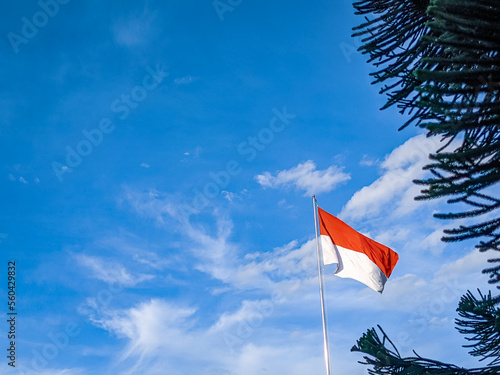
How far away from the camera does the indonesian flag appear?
364 inches

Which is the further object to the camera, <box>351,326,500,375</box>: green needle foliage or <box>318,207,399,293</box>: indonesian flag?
<box>318,207,399,293</box>: indonesian flag

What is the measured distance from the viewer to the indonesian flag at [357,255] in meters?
9.23

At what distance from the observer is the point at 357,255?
30.5 ft

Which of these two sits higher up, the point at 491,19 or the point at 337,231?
the point at 337,231

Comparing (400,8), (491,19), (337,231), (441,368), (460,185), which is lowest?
(441,368)

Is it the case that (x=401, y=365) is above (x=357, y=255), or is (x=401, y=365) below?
below

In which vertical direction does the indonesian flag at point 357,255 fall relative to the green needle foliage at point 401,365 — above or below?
above

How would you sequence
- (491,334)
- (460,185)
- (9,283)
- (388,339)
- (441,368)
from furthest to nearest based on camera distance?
(9,283) → (491,334) → (388,339) → (441,368) → (460,185)

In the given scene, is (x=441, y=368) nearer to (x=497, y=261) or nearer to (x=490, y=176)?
(x=497, y=261)

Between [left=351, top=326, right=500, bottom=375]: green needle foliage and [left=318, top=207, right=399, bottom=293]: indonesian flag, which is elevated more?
[left=318, top=207, right=399, bottom=293]: indonesian flag

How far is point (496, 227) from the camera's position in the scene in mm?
3879

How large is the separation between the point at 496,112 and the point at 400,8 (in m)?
2.30

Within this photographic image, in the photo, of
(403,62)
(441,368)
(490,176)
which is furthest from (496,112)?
(441,368)

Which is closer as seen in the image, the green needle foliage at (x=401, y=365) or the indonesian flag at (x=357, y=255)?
the green needle foliage at (x=401, y=365)
